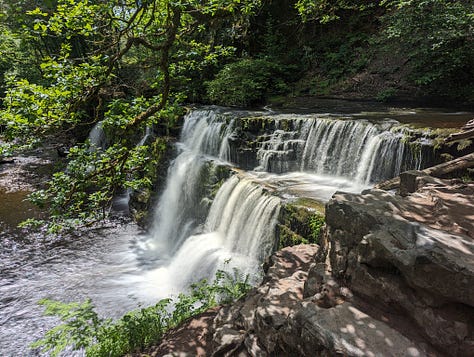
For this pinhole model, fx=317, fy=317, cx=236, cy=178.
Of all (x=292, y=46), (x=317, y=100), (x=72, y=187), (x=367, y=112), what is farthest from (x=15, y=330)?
(x=292, y=46)

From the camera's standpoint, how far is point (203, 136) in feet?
35.9

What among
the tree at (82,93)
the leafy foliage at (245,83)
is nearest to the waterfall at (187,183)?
the leafy foliage at (245,83)

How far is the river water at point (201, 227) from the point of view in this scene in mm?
6512

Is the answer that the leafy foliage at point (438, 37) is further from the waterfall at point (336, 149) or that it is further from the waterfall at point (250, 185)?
the waterfall at point (250, 185)

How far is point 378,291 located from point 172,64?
529 centimetres

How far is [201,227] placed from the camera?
8.45m

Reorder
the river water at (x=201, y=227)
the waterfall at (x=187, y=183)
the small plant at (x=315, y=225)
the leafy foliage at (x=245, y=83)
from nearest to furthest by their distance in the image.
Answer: the small plant at (x=315, y=225), the river water at (x=201, y=227), the waterfall at (x=187, y=183), the leafy foliage at (x=245, y=83)

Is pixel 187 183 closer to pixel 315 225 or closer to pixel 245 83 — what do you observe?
pixel 315 225

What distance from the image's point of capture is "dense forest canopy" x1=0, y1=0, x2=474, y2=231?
4.49 m

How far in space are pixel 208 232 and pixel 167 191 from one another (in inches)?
123

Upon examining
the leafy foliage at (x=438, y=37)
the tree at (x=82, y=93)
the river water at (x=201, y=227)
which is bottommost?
the river water at (x=201, y=227)

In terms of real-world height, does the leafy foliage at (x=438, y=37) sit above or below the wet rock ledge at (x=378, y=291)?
above

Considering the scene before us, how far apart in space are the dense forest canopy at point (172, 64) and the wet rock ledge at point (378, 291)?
3.26 m

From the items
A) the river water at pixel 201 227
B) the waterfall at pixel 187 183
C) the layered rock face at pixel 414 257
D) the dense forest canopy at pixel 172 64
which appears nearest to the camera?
the layered rock face at pixel 414 257
